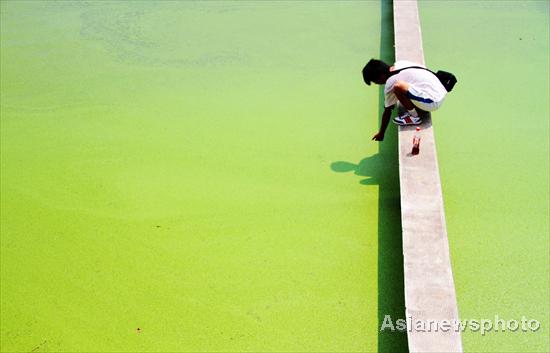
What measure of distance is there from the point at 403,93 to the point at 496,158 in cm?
61

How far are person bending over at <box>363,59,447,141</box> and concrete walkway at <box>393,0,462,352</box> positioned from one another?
0.29 ft

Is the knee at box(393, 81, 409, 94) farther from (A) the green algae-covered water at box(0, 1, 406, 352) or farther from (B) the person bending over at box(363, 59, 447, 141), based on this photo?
(A) the green algae-covered water at box(0, 1, 406, 352)

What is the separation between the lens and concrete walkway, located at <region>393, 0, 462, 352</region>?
1.81 m

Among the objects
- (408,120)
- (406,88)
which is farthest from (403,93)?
(408,120)

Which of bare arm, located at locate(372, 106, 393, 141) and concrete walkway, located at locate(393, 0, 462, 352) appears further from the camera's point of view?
bare arm, located at locate(372, 106, 393, 141)

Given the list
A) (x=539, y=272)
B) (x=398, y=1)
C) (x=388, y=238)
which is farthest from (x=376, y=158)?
(x=398, y=1)

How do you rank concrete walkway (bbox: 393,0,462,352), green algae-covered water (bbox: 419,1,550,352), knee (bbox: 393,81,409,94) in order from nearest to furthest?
concrete walkway (bbox: 393,0,462,352) < green algae-covered water (bbox: 419,1,550,352) < knee (bbox: 393,81,409,94)

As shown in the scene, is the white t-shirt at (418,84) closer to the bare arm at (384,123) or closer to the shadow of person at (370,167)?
the bare arm at (384,123)

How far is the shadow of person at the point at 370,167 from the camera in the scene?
2.79 metres

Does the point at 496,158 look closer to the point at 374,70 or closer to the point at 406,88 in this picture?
the point at 406,88

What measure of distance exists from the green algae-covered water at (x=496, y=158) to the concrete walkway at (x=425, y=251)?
0.67ft

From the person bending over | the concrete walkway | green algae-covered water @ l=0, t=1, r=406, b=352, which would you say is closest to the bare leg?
the person bending over

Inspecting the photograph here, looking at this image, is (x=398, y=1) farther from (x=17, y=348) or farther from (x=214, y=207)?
(x=17, y=348)

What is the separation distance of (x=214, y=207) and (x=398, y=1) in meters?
2.71
